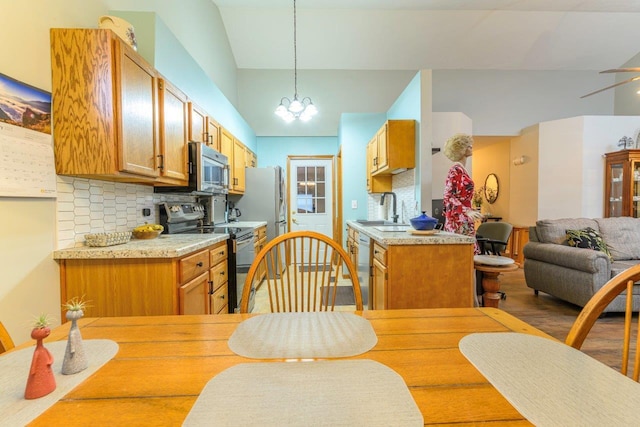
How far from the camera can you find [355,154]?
4613 millimetres

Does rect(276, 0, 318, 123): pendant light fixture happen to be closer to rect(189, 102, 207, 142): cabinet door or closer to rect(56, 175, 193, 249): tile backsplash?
rect(189, 102, 207, 142): cabinet door

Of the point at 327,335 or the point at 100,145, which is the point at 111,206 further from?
the point at 327,335

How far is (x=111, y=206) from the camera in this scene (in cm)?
198

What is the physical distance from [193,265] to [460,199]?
2.16 m

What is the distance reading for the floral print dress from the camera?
2453 millimetres

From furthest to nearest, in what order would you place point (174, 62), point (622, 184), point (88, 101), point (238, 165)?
point (622, 184) → point (238, 165) → point (174, 62) → point (88, 101)

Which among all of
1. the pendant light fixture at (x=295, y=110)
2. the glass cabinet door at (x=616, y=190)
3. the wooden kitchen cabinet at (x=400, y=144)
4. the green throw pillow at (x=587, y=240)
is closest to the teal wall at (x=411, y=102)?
the wooden kitchen cabinet at (x=400, y=144)

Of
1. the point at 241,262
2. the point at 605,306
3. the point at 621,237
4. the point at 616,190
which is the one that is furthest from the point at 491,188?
the point at 605,306

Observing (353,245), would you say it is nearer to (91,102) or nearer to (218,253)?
(218,253)

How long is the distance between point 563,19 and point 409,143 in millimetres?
3639

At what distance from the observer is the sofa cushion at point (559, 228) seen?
3.36m

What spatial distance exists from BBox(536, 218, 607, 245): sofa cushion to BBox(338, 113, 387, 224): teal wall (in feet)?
7.80

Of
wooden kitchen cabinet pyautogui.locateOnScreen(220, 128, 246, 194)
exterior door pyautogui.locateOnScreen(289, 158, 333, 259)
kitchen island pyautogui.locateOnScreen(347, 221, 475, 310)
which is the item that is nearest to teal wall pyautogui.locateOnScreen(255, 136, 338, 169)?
exterior door pyautogui.locateOnScreen(289, 158, 333, 259)

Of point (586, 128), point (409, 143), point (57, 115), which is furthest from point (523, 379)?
point (586, 128)
